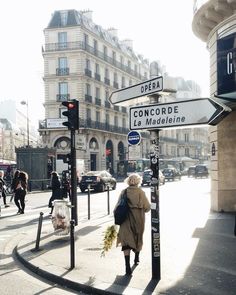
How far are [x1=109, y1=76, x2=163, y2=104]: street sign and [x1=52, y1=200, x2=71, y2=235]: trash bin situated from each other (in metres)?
4.12

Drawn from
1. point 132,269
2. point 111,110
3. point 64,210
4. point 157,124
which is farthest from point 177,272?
point 111,110

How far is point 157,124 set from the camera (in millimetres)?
6000

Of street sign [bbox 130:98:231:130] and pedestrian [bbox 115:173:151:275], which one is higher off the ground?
street sign [bbox 130:98:231:130]

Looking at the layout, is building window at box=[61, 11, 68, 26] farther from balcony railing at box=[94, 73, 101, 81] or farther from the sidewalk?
the sidewalk

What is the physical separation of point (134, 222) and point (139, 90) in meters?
1.99

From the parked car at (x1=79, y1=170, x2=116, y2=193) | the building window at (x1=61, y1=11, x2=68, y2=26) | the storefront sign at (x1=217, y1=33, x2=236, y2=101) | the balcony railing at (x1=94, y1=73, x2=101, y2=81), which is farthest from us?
the balcony railing at (x1=94, y1=73, x2=101, y2=81)

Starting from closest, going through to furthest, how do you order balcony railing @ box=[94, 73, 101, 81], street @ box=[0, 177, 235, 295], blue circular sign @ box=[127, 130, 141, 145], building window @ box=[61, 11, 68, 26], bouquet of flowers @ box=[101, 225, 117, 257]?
street @ box=[0, 177, 235, 295], bouquet of flowers @ box=[101, 225, 117, 257], blue circular sign @ box=[127, 130, 141, 145], building window @ box=[61, 11, 68, 26], balcony railing @ box=[94, 73, 101, 81]

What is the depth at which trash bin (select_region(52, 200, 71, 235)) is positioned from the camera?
982 cm

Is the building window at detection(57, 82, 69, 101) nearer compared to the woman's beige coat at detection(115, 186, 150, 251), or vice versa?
the woman's beige coat at detection(115, 186, 150, 251)

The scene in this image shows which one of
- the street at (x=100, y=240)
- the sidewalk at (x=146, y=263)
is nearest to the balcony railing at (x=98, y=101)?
the street at (x=100, y=240)

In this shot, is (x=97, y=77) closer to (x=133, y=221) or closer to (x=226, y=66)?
(x=226, y=66)

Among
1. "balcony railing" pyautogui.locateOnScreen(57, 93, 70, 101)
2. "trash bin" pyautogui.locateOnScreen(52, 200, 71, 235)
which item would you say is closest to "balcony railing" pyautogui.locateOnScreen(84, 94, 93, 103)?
"balcony railing" pyautogui.locateOnScreen(57, 93, 70, 101)

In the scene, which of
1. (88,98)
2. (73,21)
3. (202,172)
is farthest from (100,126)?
(202,172)

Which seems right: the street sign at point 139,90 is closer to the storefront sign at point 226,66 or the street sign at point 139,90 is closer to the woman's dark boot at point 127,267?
the woman's dark boot at point 127,267
